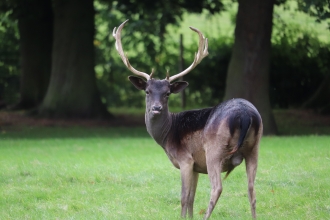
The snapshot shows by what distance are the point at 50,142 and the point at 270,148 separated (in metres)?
5.25

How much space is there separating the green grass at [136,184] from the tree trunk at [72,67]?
607 centimetres

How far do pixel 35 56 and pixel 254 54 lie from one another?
9640mm

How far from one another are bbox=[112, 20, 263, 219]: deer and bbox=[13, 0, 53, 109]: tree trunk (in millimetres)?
15731

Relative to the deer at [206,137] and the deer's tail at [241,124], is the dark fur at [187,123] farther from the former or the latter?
the deer's tail at [241,124]

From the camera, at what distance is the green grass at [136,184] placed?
29.6 ft

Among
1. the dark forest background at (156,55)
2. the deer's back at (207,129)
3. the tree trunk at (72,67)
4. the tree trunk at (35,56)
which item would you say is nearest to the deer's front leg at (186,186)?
the deer's back at (207,129)

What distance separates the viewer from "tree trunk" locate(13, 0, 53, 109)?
24312mm

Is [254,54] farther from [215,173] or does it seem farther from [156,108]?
[215,173]

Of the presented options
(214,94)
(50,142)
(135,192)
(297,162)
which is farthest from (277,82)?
(135,192)

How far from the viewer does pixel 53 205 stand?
31.1 feet

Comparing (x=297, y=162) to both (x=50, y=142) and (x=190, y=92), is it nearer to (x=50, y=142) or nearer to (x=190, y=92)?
(x=50, y=142)

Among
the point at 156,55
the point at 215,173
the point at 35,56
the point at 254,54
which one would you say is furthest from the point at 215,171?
the point at 156,55

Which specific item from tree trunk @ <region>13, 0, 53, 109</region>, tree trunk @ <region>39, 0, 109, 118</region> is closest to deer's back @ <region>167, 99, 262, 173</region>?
tree trunk @ <region>39, 0, 109, 118</region>

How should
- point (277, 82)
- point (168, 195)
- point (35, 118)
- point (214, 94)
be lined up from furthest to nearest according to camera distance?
point (214, 94) < point (277, 82) < point (35, 118) < point (168, 195)
